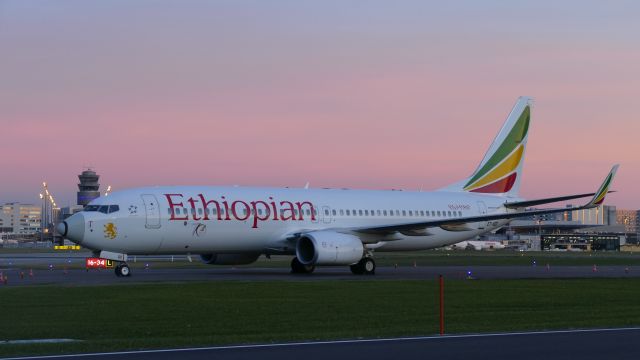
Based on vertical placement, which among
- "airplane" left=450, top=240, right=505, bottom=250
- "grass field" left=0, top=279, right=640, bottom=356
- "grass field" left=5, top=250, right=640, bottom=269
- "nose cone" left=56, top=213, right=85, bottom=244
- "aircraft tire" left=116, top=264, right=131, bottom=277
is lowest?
"airplane" left=450, top=240, right=505, bottom=250

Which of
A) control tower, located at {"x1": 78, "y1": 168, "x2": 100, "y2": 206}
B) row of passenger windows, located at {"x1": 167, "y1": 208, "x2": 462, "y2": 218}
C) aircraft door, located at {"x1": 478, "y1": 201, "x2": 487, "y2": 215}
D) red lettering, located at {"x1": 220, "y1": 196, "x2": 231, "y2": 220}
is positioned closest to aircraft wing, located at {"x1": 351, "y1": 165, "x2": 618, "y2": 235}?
row of passenger windows, located at {"x1": 167, "y1": 208, "x2": 462, "y2": 218}

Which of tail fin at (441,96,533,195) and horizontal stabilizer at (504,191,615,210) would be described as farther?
tail fin at (441,96,533,195)

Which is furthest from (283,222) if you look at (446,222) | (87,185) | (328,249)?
(87,185)

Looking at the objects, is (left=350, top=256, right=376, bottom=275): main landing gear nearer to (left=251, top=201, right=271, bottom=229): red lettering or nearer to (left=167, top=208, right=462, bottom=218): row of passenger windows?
(left=167, top=208, right=462, bottom=218): row of passenger windows

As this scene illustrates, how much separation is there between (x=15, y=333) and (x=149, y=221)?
65.2 feet

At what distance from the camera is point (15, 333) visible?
65.4 feet

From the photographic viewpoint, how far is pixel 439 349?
52.6 feet

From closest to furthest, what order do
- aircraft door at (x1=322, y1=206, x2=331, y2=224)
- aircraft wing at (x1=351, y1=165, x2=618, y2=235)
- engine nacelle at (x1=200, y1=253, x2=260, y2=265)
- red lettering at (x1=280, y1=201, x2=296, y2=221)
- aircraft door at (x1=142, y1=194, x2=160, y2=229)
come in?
1. aircraft door at (x1=142, y1=194, x2=160, y2=229)
2. aircraft wing at (x1=351, y1=165, x2=618, y2=235)
3. red lettering at (x1=280, y1=201, x2=296, y2=221)
4. aircraft door at (x1=322, y1=206, x2=331, y2=224)
5. engine nacelle at (x1=200, y1=253, x2=260, y2=265)

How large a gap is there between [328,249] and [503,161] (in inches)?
615

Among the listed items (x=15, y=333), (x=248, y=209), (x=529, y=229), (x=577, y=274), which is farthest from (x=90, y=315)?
(x=529, y=229)

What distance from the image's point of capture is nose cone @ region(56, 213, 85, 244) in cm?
3853

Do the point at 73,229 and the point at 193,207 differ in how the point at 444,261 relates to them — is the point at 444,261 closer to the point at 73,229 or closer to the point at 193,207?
the point at 193,207

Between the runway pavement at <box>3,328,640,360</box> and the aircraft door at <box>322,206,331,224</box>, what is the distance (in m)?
27.1

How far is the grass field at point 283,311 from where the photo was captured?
1945 cm
